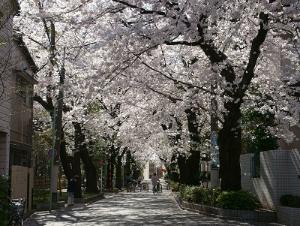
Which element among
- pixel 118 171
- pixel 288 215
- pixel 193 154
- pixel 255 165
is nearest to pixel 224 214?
pixel 288 215

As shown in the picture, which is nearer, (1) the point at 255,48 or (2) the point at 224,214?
(1) the point at 255,48

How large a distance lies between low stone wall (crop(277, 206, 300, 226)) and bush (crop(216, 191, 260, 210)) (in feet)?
4.52

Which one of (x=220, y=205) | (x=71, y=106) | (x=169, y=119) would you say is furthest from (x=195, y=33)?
(x=71, y=106)

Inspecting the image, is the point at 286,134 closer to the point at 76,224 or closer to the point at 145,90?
the point at 145,90

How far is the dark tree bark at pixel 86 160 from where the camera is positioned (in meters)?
37.7

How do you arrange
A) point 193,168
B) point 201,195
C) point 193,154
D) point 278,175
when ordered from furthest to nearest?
point 193,154 → point 193,168 → point 201,195 → point 278,175

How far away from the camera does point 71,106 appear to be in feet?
116

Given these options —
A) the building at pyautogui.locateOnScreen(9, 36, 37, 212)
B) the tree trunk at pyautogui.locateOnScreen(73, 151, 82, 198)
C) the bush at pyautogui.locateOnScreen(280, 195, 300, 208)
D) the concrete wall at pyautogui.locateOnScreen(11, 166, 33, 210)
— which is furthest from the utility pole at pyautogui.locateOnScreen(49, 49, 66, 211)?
the bush at pyautogui.locateOnScreen(280, 195, 300, 208)

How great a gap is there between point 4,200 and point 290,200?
10197 mm

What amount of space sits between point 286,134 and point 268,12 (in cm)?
901

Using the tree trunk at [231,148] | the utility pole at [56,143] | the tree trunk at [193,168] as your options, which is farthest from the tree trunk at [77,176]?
the tree trunk at [231,148]

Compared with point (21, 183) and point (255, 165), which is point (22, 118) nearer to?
point (21, 183)

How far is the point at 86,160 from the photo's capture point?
4219 cm

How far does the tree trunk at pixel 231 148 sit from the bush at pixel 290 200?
224 centimetres
